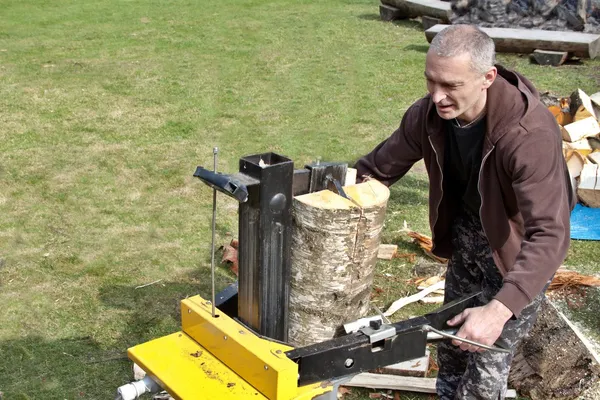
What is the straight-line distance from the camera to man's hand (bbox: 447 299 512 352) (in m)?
2.69

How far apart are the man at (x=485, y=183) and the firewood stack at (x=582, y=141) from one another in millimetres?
3411

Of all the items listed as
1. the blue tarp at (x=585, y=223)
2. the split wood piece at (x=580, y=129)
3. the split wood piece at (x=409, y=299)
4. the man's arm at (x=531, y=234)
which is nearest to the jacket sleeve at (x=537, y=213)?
the man's arm at (x=531, y=234)

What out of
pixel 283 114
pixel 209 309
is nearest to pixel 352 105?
pixel 283 114

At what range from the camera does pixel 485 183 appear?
3135 millimetres

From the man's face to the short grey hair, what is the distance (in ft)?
0.06

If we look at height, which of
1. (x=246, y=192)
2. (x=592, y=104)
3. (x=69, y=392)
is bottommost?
(x=69, y=392)

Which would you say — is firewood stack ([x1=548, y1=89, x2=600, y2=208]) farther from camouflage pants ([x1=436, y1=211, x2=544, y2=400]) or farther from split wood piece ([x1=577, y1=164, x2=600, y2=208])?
camouflage pants ([x1=436, y1=211, x2=544, y2=400])

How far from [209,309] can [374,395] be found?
2.07 metres

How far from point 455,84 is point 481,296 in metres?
1.14

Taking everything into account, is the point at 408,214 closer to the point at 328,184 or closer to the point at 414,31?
the point at 328,184

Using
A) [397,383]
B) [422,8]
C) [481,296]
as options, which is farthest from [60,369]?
[422,8]

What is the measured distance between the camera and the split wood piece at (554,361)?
14.2 ft

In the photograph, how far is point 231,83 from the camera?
1111cm

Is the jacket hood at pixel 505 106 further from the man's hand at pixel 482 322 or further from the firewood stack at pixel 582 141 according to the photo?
the firewood stack at pixel 582 141
